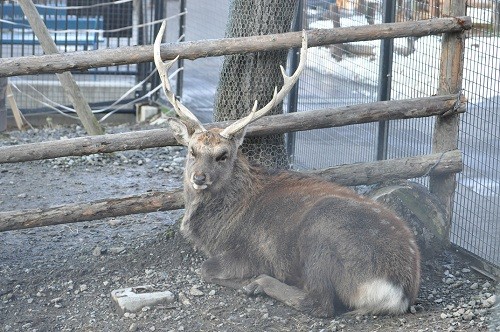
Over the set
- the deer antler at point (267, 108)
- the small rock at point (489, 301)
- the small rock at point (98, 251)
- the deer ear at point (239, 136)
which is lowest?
the small rock at point (98, 251)

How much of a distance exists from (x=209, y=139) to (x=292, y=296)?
1146 mm

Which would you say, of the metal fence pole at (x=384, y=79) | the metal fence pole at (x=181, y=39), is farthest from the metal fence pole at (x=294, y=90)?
the metal fence pole at (x=181, y=39)

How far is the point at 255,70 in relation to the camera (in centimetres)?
671

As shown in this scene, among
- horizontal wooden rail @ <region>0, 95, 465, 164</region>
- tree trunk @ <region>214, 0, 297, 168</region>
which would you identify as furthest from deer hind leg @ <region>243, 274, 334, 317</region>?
tree trunk @ <region>214, 0, 297, 168</region>

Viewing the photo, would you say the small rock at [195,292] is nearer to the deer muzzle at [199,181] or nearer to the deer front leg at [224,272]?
the deer front leg at [224,272]

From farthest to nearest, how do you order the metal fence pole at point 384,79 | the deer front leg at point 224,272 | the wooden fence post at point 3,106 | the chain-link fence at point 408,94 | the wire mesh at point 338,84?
1. the wooden fence post at point 3,106
2. the wire mesh at point 338,84
3. the metal fence pole at point 384,79
4. the chain-link fence at point 408,94
5. the deer front leg at point 224,272

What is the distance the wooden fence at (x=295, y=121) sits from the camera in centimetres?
613

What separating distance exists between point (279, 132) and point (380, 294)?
1537mm

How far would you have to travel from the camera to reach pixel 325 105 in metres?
8.78

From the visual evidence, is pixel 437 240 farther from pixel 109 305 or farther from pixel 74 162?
pixel 74 162

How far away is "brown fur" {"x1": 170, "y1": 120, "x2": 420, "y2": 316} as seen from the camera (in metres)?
5.53

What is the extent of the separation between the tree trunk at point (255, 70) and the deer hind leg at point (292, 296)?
1232mm

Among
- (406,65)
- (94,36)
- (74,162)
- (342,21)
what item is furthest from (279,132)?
(94,36)

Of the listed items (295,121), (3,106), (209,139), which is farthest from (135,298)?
(3,106)
